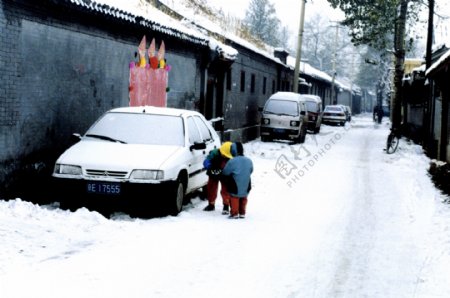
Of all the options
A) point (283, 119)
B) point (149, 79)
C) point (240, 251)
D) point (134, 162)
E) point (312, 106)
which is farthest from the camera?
point (312, 106)

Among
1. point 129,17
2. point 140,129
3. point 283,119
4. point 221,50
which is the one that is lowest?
point 140,129

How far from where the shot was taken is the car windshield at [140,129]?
9523 millimetres

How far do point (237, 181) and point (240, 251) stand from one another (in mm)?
2184

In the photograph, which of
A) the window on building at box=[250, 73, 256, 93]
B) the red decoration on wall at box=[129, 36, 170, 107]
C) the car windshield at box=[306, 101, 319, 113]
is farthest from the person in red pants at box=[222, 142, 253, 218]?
the car windshield at box=[306, 101, 319, 113]

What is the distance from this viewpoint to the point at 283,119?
83.1ft

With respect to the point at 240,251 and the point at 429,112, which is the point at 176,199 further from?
the point at 429,112

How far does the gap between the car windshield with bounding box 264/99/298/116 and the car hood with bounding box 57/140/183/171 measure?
16690mm

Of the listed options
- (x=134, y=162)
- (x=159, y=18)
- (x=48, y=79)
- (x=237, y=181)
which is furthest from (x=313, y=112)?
(x=134, y=162)

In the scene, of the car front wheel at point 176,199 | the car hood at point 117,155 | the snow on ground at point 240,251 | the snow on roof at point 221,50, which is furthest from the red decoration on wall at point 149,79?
the car front wheel at point 176,199

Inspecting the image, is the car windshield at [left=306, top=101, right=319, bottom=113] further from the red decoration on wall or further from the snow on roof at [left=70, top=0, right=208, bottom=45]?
the red decoration on wall

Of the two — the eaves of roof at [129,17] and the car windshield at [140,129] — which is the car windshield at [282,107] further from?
the car windshield at [140,129]

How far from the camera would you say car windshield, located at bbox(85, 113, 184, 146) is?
952 centimetres

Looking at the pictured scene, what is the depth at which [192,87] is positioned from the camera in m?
18.3

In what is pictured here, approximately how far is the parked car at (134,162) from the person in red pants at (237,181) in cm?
68
